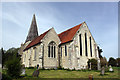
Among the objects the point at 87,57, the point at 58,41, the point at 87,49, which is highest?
the point at 58,41

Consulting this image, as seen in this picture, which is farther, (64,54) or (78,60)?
(64,54)

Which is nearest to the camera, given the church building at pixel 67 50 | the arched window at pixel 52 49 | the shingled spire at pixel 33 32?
the church building at pixel 67 50

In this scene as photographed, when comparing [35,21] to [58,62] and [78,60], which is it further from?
[78,60]

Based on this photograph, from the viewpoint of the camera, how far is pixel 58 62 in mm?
26906

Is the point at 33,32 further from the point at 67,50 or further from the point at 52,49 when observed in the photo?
the point at 67,50

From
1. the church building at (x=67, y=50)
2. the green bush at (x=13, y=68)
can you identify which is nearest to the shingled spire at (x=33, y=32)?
the church building at (x=67, y=50)

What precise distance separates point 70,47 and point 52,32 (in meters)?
6.73

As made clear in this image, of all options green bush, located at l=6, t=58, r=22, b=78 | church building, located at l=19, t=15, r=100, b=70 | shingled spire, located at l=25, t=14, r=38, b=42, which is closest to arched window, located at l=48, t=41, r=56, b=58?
church building, located at l=19, t=15, r=100, b=70

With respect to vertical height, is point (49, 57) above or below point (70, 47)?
below

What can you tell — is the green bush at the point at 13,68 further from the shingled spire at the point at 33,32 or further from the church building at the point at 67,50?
the shingled spire at the point at 33,32

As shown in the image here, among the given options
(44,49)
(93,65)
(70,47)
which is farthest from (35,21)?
(93,65)

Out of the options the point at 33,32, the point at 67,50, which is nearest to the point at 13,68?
the point at 67,50

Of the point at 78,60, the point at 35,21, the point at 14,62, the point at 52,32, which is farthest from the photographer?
the point at 35,21

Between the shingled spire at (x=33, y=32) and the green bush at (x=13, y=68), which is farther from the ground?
the shingled spire at (x=33, y=32)
